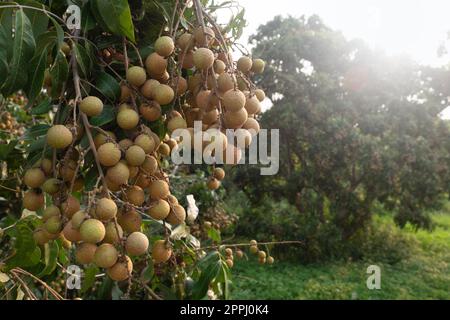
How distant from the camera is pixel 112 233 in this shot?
0.55m

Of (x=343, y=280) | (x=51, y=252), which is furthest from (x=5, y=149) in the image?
(x=343, y=280)

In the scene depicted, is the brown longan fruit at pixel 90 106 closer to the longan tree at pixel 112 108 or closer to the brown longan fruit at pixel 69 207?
the longan tree at pixel 112 108

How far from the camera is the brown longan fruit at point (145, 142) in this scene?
551 millimetres

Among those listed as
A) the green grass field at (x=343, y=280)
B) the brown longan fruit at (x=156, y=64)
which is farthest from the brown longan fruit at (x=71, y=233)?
the green grass field at (x=343, y=280)

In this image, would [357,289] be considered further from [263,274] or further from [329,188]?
[329,188]

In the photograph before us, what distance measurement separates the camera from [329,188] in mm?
5445

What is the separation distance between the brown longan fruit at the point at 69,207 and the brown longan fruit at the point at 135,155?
85mm

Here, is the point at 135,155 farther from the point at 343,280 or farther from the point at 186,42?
the point at 343,280

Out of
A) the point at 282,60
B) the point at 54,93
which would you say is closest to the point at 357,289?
the point at 282,60

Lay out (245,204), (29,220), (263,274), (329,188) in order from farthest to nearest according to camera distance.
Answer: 1. (245,204)
2. (329,188)
3. (263,274)
4. (29,220)

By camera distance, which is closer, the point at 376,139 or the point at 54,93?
the point at 54,93

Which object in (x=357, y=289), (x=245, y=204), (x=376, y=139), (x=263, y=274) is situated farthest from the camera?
(x=245, y=204)

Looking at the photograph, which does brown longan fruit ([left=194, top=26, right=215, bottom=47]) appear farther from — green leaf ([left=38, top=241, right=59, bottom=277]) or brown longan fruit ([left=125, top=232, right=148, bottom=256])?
green leaf ([left=38, top=241, right=59, bottom=277])

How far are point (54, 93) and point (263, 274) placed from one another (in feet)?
13.7
